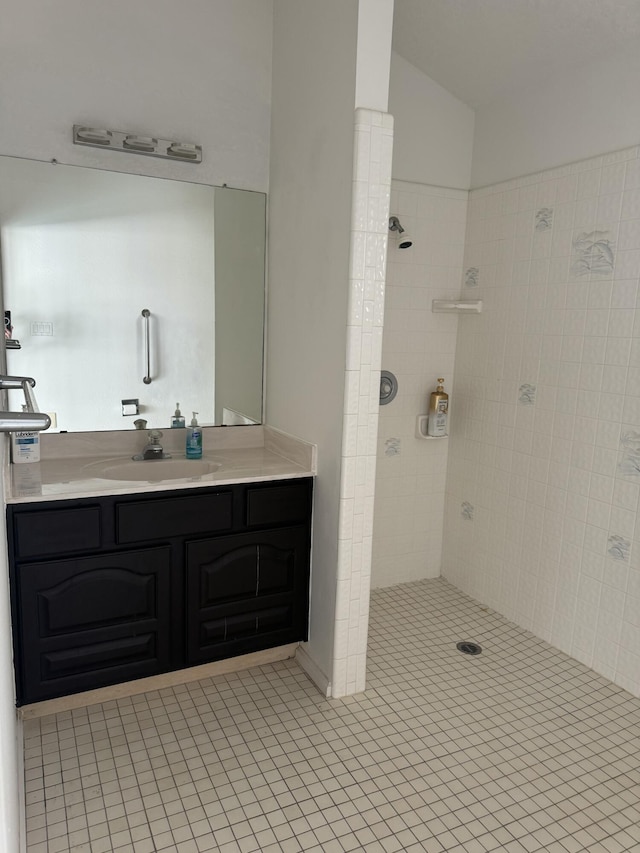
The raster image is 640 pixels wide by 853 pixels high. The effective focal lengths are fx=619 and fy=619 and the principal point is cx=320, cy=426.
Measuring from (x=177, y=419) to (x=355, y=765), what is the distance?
147 centimetres

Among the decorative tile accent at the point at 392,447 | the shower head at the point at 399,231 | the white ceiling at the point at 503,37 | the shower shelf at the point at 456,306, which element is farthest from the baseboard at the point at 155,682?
the white ceiling at the point at 503,37

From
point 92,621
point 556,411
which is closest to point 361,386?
point 556,411

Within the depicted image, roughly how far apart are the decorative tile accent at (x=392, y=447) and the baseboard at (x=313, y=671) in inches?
42.1

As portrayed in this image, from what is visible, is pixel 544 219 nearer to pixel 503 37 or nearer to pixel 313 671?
pixel 503 37

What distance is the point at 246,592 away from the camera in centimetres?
233

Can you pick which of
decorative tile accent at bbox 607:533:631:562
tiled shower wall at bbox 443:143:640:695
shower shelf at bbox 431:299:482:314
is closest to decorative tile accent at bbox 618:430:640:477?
tiled shower wall at bbox 443:143:640:695

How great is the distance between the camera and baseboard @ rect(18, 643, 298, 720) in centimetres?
212

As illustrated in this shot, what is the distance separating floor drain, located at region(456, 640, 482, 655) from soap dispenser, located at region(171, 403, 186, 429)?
1534 mm

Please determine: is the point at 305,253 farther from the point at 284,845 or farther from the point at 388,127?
the point at 284,845

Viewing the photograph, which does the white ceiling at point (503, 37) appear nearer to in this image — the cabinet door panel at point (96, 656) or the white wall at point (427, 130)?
the white wall at point (427, 130)

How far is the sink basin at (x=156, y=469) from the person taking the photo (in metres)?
2.31

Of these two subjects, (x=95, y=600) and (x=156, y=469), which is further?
(x=156, y=469)

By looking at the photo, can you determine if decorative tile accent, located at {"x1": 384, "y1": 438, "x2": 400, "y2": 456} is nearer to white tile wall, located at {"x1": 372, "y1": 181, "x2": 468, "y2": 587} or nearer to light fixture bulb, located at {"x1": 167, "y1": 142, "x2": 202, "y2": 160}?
white tile wall, located at {"x1": 372, "y1": 181, "x2": 468, "y2": 587}

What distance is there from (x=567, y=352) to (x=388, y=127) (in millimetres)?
1185
